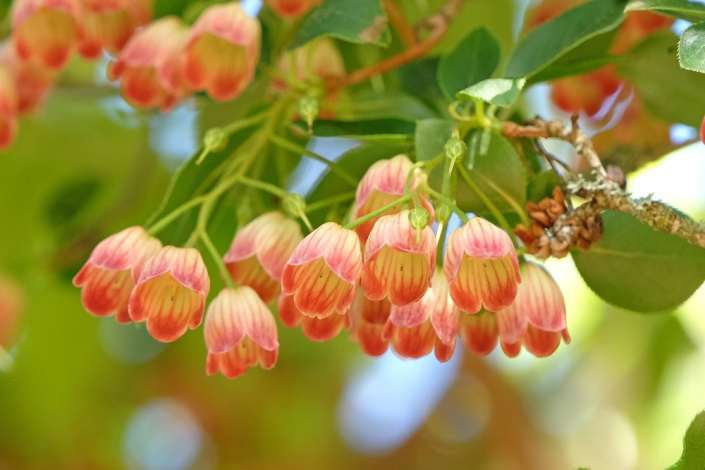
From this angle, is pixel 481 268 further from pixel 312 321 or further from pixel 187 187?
pixel 187 187

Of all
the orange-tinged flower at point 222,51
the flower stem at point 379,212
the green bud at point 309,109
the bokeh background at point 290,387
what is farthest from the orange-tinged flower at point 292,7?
the bokeh background at point 290,387

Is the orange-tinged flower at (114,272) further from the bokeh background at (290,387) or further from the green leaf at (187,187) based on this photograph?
the bokeh background at (290,387)

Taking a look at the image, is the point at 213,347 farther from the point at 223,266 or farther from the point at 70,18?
the point at 70,18

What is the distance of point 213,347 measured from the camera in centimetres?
78

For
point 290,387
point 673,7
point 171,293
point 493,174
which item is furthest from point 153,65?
point 290,387

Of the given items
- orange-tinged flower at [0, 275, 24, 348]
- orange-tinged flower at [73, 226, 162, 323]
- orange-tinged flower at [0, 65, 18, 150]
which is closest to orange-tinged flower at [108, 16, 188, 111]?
orange-tinged flower at [0, 65, 18, 150]

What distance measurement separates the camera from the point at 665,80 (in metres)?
0.99

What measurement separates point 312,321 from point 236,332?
73mm

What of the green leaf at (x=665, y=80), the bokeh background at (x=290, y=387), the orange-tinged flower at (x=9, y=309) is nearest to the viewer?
the green leaf at (x=665, y=80)

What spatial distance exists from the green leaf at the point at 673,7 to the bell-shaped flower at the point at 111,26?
0.61m

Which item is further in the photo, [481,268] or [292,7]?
[292,7]

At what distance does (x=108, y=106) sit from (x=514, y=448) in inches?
53.3

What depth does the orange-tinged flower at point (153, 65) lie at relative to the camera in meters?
0.95

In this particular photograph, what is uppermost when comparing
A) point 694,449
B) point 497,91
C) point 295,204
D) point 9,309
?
point 497,91
